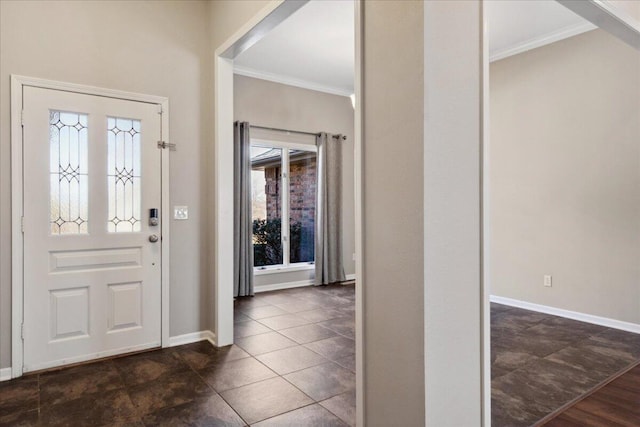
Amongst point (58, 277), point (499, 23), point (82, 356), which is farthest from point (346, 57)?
point (82, 356)

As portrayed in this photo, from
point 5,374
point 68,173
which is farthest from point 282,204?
point 5,374

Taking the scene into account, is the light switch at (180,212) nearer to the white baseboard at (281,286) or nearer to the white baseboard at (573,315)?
the white baseboard at (281,286)

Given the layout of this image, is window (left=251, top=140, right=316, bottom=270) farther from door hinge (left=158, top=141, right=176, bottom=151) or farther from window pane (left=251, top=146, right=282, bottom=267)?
door hinge (left=158, top=141, right=176, bottom=151)

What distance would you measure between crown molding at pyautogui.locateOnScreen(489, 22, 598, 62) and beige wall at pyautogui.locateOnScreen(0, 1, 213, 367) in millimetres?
3468

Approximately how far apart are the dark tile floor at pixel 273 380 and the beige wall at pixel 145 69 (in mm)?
509

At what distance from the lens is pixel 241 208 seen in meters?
5.18

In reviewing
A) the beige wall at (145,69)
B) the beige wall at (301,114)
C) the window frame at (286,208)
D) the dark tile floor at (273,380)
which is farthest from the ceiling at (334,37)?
the dark tile floor at (273,380)

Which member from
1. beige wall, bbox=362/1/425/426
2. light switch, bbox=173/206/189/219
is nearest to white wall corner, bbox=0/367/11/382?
light switch, bbox=173/206/189/219

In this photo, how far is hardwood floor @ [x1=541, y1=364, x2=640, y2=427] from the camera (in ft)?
7.16

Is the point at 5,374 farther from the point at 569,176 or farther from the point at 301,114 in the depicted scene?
the point at 569,176

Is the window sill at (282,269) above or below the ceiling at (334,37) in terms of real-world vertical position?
below

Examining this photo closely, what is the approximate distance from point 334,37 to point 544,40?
2.35 meters

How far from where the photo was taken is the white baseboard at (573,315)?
3.76m

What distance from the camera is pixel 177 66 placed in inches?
132
